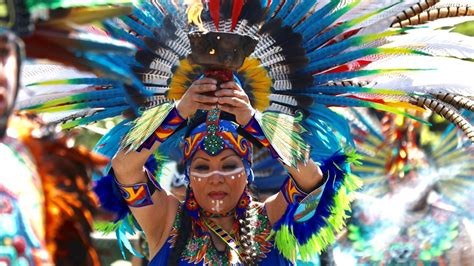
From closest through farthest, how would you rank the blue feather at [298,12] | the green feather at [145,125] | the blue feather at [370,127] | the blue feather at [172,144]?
the green feather at [145,125]
the blue feather at [298,12]
the blue feather at [172,144]
the blue feather at [370,127]

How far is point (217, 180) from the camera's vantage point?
166 inches

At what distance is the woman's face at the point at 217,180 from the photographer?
13.9ft

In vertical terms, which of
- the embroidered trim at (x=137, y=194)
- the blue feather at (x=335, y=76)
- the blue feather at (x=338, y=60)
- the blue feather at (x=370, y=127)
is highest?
the blue feather at (x=338, y=60)

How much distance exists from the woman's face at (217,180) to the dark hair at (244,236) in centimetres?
9

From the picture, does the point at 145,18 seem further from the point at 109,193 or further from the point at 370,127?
the point at 370,127

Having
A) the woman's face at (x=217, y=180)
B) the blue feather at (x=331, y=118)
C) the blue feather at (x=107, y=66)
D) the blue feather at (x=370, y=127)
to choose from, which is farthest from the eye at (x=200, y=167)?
Result: the blue feather at (x=370, y=127)

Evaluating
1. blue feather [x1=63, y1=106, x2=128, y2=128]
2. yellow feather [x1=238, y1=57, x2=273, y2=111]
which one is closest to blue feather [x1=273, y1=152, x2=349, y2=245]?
yellow feather [x1=238, y1=57, x2=273, y2=111]

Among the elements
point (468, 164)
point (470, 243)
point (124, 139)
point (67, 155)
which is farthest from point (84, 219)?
point (468, 164)

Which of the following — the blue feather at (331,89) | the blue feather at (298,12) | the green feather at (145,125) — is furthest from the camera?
the blue feather at (331,89)

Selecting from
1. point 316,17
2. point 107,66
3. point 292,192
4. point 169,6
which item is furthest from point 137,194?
point 107,66

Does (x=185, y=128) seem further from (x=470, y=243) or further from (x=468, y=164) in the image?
(x=468, y=164)

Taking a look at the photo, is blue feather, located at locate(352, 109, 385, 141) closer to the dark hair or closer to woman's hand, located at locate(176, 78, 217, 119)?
the dark hair

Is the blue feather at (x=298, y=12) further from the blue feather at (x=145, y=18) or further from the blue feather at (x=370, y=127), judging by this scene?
the blue feather at (x=370, y=127)

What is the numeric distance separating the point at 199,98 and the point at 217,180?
470 mm
